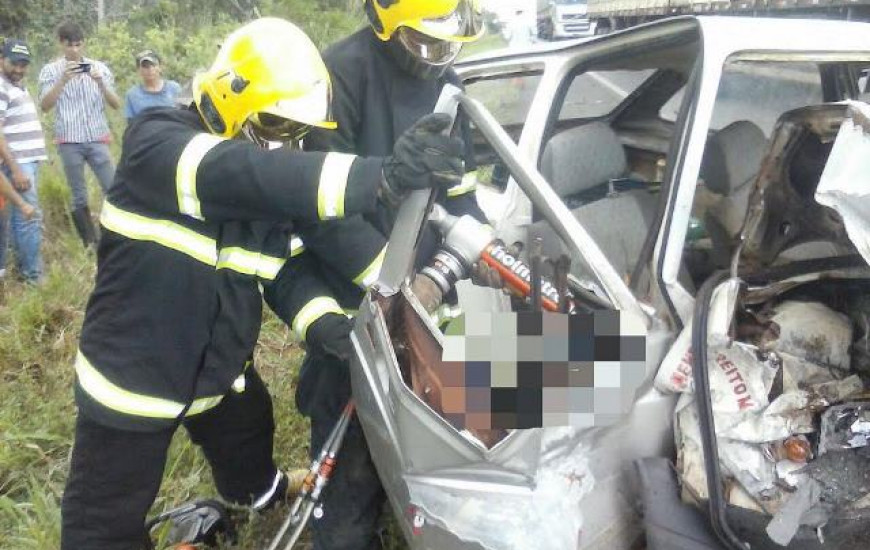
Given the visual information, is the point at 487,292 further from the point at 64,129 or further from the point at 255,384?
the point at 64,129

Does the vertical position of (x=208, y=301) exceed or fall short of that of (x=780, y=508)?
it exceeds it

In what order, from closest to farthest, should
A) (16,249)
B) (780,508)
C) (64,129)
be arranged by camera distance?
(780,508), (16,249), (64,129)

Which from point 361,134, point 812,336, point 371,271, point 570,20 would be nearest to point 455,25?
point 361,134

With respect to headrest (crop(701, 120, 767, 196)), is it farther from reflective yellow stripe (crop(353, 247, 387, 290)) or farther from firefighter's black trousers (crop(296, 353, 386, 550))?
firefighter's black trousers (crop(296, 353, 386, 550))

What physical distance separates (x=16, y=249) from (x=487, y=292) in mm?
4165

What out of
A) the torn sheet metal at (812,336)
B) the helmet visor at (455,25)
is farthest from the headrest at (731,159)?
the helmet visor at (455,25)

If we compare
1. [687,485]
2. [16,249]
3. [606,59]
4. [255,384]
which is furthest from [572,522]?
[16,249]

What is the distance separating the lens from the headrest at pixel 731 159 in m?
2.52

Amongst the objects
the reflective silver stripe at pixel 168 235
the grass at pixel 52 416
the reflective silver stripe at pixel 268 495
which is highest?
the reflective silver stripe at pixel 168 235

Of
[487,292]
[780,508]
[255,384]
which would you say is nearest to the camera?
[780,508]

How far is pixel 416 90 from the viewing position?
7.98 ft

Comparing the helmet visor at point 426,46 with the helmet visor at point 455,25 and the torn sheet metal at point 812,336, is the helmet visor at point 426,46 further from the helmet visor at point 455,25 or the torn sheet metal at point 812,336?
the torn sheet metal at point 812,336

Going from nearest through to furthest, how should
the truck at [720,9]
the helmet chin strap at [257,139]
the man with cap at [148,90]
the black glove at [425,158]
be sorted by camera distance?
the black glove at [425,158]
the helmet chin strap at [257,139]
the man with cap at [148,90]
the truck at [720,9]

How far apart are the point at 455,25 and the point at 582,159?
0.80m
